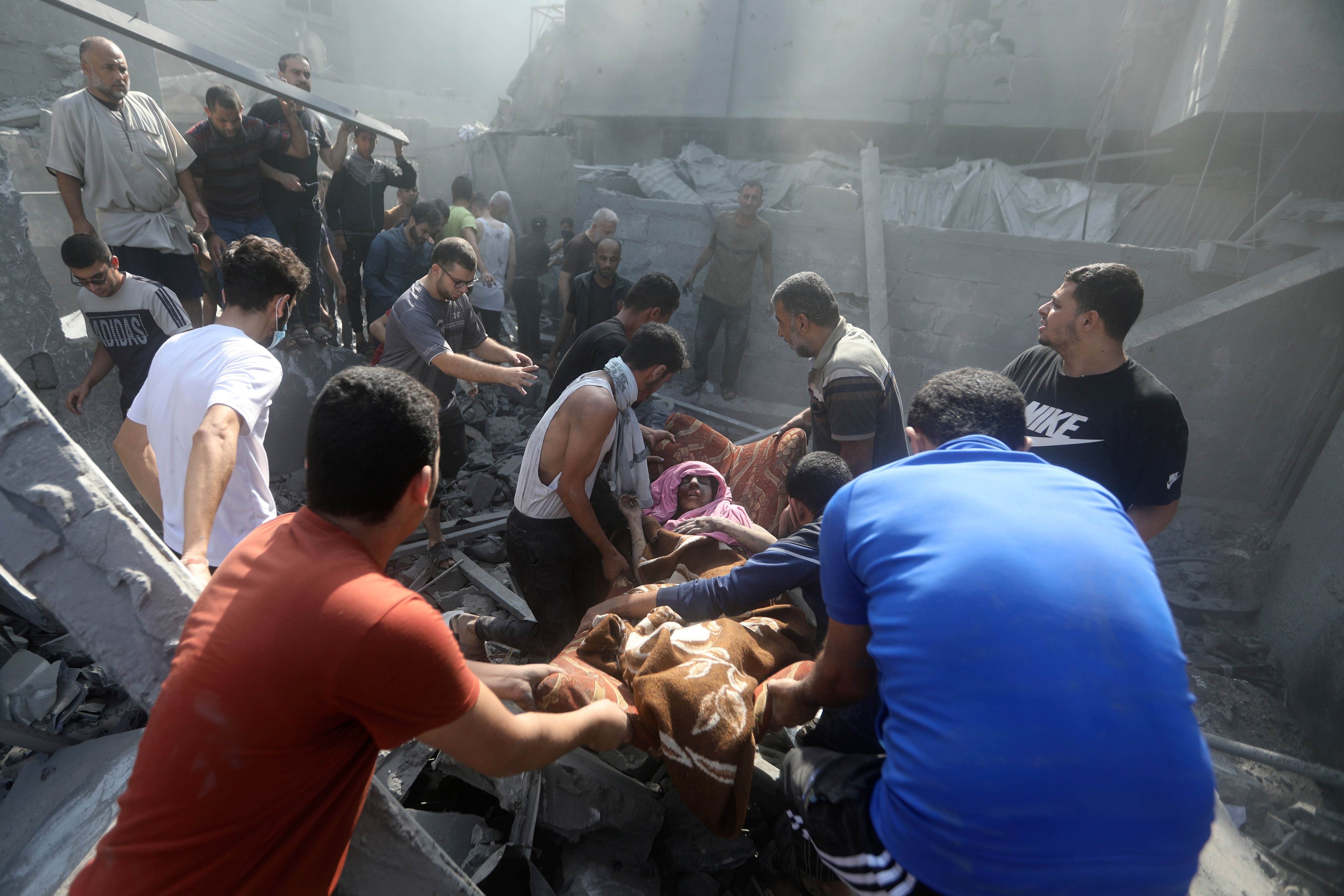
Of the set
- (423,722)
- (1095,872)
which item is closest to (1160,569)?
(1095,872)

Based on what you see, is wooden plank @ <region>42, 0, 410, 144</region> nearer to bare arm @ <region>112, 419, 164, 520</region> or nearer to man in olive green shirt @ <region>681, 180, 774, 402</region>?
bare arm @ <region>112, 419, 164, 520</region>

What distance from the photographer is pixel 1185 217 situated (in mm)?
7516

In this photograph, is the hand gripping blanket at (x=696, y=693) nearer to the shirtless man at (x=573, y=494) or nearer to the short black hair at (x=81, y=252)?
the shirtless man at (x=573, y=494)

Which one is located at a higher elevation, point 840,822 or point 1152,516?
point 1152,516

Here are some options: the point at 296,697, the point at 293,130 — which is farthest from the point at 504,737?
the point at 293,130

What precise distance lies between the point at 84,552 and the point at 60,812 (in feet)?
4.41

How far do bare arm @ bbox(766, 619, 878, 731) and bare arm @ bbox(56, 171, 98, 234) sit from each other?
4988 mm

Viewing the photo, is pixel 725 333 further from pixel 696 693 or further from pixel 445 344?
pixel 696 693

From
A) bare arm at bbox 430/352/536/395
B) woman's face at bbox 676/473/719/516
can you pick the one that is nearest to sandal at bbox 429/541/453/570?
bare arm at bbox 430/352/536/395

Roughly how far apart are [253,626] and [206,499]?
3.47ft

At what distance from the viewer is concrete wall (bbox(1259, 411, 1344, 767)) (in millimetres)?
3924

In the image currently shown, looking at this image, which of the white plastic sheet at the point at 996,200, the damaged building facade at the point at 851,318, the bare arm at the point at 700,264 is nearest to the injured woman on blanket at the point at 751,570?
the damaged building facade at the point at 851,318

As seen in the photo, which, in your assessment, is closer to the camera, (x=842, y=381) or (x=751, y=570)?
(x=751, y=570)

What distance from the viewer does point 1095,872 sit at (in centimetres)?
124
